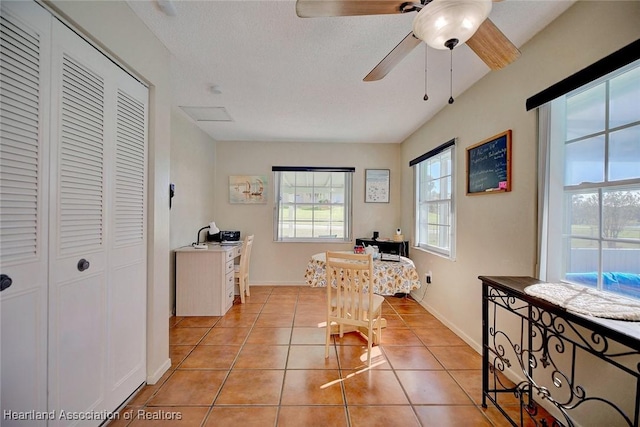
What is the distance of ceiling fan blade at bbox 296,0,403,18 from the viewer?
1148 millimetres

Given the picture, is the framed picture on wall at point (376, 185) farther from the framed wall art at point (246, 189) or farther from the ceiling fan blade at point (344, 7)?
the ceiling fan blade at point (344, 7)

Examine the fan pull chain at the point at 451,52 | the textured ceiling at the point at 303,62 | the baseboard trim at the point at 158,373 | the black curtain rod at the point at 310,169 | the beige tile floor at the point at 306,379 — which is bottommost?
the beige tile floor at the point at 306,379

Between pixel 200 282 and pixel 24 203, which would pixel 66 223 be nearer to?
pixel 24 203

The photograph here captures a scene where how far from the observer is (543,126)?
180 centimetres

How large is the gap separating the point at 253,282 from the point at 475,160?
3.74 meters

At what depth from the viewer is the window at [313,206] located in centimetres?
471

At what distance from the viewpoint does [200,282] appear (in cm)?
324

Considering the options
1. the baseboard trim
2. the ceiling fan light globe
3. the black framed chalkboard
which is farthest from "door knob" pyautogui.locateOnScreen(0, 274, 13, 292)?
the black framed chalkboard

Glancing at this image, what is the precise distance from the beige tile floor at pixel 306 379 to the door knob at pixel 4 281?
1119 mm

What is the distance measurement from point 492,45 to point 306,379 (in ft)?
7.95

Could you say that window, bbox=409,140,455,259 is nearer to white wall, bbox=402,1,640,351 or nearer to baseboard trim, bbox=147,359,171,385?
white wall, bbox=402,1,640,351

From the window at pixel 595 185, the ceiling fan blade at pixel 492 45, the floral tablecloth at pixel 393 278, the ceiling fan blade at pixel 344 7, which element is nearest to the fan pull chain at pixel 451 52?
the ceiling fan blade at pixel 492 45

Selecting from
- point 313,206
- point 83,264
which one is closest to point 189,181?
point 313,206

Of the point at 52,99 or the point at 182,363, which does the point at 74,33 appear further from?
the point at 182,363
